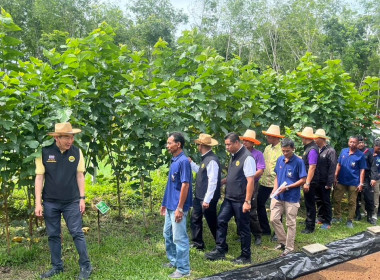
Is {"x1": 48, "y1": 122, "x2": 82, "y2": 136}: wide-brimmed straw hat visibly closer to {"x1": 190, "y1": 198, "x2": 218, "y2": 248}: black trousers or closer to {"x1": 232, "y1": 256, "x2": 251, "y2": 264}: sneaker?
{"x1": 190, "y1": 198, "x2": 218, "y2": 248}: black trousers

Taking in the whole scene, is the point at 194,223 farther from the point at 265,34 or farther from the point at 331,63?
the point at 265,34

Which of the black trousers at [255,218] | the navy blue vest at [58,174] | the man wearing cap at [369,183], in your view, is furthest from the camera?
the man wearing cap at [369,183]

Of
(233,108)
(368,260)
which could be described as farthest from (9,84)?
(368,260)

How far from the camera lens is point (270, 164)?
5387 mm

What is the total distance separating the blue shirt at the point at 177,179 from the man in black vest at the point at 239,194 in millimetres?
660

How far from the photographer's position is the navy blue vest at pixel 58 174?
3.79 m

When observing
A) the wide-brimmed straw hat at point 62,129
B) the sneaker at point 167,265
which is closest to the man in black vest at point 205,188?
the sneaker at point 167,265

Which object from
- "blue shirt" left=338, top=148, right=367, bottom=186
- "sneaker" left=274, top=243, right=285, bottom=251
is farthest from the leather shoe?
"blue shirt" left=338, top=148, right=367, bottom=186

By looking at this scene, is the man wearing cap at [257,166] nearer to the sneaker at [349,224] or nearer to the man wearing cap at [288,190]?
the man wearing cap at [288,190]

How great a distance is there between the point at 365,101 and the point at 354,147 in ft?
5.37

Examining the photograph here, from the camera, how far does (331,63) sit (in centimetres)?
687

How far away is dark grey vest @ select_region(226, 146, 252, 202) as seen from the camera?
Result: 443cm

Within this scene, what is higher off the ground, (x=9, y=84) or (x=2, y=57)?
(x=2, y=57)

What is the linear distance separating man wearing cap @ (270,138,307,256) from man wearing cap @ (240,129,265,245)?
0.95 ft
